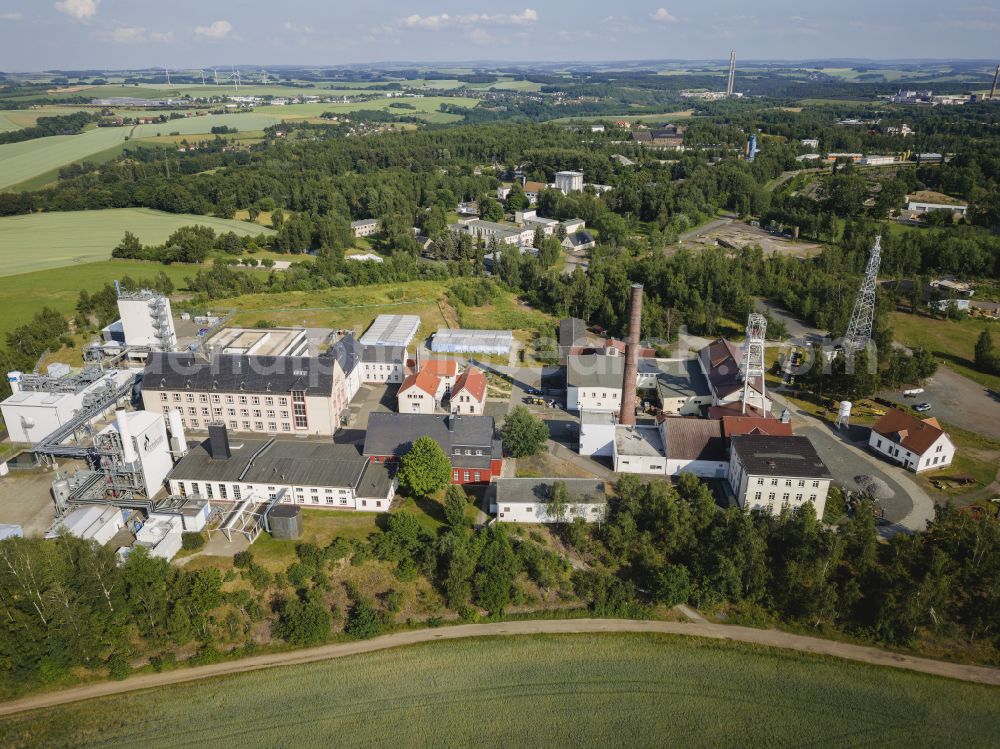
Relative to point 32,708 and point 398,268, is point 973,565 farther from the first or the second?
point 398,268

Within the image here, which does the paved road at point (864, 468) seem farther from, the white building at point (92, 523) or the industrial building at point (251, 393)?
the white building at point (92, 523)

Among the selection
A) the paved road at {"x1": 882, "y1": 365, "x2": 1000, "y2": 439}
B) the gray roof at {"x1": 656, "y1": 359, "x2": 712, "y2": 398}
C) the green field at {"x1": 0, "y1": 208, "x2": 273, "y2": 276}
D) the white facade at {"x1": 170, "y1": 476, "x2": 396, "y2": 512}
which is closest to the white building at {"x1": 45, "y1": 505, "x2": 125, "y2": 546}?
the white facade at {"x1": 170, "y1": 476, "x2": 396, "y2": 512}

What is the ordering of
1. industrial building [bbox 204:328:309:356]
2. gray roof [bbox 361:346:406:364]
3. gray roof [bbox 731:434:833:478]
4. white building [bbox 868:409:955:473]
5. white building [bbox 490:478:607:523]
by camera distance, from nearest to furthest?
white building [bbox 490:478:607:523]
gray roof [bbox 731:434:833:478]
white building [bbox 868:409:955:473]
gray roof [bbox 361:346:406:364]
industrial building [bbox 204:328:309:356]

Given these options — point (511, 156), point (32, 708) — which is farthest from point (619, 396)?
point (511, 156)

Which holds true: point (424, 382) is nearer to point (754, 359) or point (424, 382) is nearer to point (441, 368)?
point (441, 368)

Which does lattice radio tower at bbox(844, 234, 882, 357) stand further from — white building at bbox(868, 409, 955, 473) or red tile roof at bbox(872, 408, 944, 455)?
white building at bbox(868, 409, 955, 473)

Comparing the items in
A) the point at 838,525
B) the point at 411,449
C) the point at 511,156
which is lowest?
the point at 838,525
